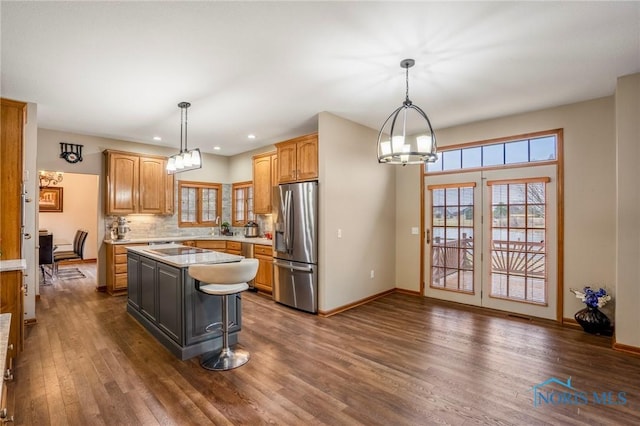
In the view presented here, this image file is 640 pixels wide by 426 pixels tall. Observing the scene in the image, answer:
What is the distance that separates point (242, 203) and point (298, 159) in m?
2.95

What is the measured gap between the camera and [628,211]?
10.5 ft

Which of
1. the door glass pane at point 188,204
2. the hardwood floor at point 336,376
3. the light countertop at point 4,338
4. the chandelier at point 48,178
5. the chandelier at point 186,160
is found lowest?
the hardwood floor at point 336,376

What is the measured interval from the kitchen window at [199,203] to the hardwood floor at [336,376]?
304 centimetres

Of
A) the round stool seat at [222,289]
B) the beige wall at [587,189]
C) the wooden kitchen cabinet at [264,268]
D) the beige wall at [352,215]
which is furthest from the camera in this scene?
the wooden kitchen cabinet at [264,268]

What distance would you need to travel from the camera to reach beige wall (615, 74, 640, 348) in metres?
3.15

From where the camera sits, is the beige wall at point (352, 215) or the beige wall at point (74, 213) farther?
the beige wall at point (74, 213)

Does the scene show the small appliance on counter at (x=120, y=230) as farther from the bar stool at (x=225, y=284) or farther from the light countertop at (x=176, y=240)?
the bar stool at (x=225, y=284)

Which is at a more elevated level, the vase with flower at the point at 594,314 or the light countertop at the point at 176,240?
the light countertop at the point at 176,240

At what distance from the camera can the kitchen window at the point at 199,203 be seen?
680 cm

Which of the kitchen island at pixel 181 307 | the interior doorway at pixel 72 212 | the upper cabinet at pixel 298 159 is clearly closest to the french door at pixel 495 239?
the upper cabinet at pixel 298 159

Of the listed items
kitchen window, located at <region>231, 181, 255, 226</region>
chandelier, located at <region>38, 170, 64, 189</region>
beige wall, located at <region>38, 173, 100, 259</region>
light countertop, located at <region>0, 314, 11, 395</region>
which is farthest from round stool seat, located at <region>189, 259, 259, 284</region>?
beige wall, located at <region>38, 173, 100, 259</region>

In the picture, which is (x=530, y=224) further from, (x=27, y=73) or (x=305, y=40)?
(x=27, y=73)

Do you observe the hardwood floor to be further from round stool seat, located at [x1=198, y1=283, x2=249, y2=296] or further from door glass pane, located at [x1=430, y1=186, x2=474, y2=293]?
door glass pane, located at [x1=430, y1=186, x2=474, y2=293]

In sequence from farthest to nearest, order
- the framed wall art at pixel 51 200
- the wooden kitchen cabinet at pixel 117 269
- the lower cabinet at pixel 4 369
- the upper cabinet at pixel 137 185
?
the framed wall art at pixel 51 200 → the upper cabinet at pixel 137 185 → the wooden kitchen cabinet at pixel 117 269 → the lower cabinet at pixel 4 369
